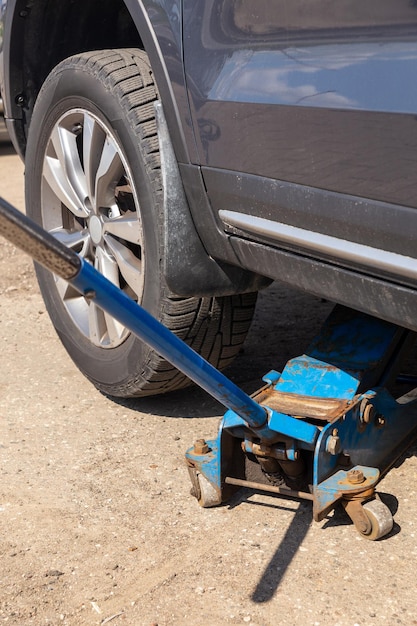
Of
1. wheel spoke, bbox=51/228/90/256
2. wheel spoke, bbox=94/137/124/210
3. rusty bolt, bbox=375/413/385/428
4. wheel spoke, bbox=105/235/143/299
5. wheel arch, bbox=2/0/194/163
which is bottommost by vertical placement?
rusty bolt, bbox=375/413/385/428

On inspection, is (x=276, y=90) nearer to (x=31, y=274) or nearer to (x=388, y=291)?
(x=388, y=291)

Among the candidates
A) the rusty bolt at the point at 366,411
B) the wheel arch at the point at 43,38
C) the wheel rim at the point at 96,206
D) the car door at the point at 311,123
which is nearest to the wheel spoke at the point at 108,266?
the wheel rim at the point at 96,206

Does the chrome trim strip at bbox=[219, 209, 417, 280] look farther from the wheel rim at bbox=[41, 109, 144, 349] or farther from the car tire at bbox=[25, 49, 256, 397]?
the wheel rim at bbox=[41, 109, 144, 349]

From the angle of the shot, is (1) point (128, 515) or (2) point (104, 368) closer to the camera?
(1) point (128, 515)

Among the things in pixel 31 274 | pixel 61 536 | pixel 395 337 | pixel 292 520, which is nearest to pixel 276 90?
pixel 395 337

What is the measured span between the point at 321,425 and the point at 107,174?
1085mm

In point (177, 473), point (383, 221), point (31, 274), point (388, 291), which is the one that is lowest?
point (31, 274)

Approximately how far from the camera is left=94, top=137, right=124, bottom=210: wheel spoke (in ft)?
9.42

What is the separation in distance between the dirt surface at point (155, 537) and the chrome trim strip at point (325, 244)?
759 mm

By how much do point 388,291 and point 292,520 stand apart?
75cm

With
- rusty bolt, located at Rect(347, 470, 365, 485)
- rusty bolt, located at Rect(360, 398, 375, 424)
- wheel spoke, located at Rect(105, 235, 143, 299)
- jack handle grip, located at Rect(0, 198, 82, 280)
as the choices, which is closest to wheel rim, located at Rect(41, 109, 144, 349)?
wheel spoke, located at Rect(105, 235, 143, 299)

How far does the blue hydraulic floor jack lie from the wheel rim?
0.62 m

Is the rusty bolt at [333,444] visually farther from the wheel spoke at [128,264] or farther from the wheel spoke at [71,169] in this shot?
the wheel spoke at [71,169]

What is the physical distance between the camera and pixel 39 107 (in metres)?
3.22
